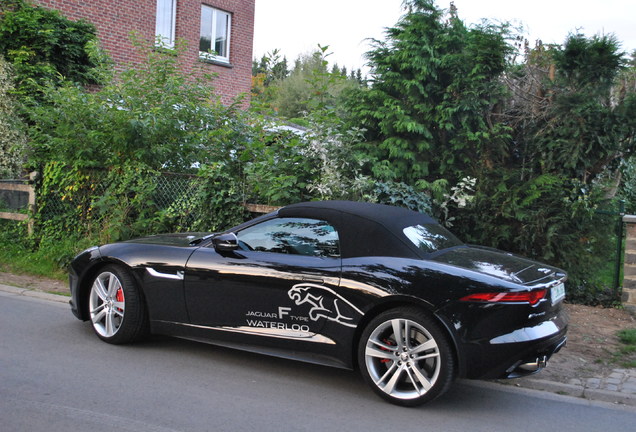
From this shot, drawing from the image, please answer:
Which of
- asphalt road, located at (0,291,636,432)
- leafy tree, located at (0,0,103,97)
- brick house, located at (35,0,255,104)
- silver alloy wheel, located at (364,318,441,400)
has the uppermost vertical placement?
brick house, located at (35,0,255,104)

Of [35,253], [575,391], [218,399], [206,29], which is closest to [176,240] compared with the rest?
[218,399]

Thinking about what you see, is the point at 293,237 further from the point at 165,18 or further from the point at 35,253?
the point at 165,18

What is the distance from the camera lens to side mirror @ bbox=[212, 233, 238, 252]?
5219 mm

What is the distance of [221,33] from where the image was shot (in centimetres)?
1862

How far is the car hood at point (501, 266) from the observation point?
177 inches

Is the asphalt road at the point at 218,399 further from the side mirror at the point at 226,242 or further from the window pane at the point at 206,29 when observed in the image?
the window pane at the point at 206,29

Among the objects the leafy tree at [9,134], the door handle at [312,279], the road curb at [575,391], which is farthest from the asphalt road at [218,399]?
the leafy tree at [9,134]

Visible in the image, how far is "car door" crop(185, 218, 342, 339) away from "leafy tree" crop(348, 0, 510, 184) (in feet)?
10.9

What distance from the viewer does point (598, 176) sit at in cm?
805

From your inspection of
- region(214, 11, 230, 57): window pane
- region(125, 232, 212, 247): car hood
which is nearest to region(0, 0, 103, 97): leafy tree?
region(214, 11, 230, 57): window pane

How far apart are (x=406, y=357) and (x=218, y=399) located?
56.7 inches

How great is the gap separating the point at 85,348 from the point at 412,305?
10.3ft

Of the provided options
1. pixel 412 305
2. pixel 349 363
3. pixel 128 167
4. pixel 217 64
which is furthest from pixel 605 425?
pixel 217 64

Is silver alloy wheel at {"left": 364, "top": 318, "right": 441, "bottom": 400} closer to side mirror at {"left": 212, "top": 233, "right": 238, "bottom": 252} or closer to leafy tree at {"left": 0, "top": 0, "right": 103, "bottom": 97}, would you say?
side mirror at {"left": 212, "top": 233, "right": 238, "bottom": 252}
